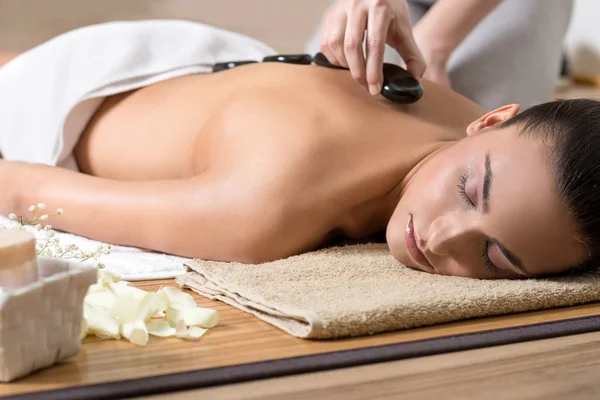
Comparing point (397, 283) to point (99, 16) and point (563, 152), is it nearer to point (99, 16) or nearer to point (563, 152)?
point (563, 152)

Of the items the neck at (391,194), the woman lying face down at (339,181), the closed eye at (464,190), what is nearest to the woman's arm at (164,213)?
the woman lying face down at (339,181)

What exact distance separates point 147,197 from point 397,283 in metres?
0.47

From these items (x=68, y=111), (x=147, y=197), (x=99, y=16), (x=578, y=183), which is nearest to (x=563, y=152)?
(x=578, y=183)

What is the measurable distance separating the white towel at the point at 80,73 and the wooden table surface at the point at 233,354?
783 millimetres

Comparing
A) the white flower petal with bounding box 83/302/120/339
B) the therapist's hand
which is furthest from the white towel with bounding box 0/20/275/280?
the white flower petal with bounding box 83/302/120/339

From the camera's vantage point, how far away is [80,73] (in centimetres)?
176

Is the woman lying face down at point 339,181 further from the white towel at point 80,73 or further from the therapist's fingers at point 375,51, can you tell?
the white towel at point 80,73

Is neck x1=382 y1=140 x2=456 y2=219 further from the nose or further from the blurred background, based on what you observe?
the blurred background

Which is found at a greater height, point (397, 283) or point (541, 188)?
point (541, 188)

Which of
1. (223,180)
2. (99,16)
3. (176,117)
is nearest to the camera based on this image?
(223,180)

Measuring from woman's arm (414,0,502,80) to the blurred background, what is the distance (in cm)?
192

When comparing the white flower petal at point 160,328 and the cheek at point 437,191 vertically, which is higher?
the cheek at point 437,191

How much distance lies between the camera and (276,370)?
90 cm

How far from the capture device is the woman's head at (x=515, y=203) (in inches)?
46.3
